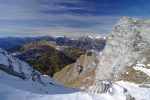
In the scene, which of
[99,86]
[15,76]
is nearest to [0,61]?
[15,76]

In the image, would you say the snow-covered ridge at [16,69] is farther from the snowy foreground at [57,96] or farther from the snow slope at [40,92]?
the snowy foreground at [57,96]

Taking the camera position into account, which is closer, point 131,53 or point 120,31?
point 131,53

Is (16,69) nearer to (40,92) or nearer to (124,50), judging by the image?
(40,92)

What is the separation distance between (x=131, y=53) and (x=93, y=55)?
124 m

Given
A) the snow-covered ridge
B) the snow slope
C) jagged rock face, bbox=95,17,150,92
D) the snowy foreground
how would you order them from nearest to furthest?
the snowy foreground
the snow slope
the snow-covered ridge
jagged rock face, bbox=95,17,150,92

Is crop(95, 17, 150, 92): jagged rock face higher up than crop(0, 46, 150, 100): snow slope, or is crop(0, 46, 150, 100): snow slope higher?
crop(95, 17, 150, 92): jagged rock face

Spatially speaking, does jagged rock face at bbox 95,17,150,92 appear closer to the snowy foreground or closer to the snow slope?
the snow slope

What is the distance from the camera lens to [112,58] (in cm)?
6109

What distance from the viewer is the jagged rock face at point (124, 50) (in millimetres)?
51594

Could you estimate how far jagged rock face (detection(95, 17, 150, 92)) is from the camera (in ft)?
169

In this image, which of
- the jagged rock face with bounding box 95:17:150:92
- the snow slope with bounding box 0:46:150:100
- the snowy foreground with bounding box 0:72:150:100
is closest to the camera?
the snowy foreground with bounding box 0:72:150:100

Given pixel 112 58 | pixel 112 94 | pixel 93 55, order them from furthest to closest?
pixel 93 55, pixel 112 58, pixel 112 94

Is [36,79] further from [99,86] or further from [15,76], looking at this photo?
[99,86]

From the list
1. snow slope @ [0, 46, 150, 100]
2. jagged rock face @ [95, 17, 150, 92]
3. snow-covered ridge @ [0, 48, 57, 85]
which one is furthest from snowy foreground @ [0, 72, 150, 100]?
jagged rock face @ [95, 17, 150, 92]
